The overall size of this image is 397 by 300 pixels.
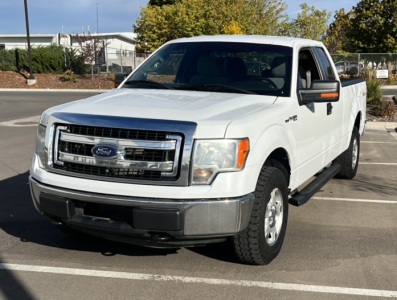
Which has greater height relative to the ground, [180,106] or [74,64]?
[180,106]

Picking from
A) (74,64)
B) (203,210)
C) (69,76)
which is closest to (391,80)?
(69,76)

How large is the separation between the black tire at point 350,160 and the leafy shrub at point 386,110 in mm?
8192

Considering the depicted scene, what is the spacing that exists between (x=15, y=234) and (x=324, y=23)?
47006 mm

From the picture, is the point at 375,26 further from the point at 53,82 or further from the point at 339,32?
the point at 53,82

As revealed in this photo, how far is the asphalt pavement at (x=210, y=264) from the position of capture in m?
4.03

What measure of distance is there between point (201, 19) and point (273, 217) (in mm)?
→ 33529

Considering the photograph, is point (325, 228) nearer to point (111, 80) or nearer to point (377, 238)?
point (377, 238)

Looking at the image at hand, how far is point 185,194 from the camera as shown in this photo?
3.80 meters

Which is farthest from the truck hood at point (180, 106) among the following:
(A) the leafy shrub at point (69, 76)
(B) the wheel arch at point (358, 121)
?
(A) the leafy shrub at point (69, 76)

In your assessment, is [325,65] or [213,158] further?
[325,65]

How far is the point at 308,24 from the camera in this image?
47594 millimetres

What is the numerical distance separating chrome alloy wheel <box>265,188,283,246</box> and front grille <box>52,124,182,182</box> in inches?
39.7

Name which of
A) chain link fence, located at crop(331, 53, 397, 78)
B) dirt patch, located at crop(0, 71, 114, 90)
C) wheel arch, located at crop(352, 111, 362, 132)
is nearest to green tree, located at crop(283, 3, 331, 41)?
chain link fence, located at crop(331, 53, 397, 78)

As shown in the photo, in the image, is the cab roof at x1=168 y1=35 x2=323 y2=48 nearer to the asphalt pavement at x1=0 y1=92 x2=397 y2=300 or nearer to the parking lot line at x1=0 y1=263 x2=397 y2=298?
the asphalt pavement at x1=0 y1=92 x2=397 y2=300
